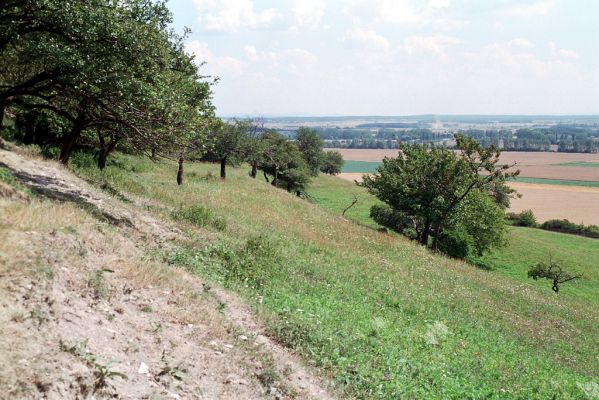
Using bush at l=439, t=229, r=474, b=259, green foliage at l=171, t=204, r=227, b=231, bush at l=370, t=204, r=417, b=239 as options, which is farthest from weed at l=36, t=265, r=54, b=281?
bush at l=370, t=204, r=417, b=239

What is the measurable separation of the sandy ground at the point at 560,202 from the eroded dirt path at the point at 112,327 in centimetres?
7330

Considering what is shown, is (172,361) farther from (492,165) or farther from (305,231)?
(492,165)

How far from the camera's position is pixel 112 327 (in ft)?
25.7

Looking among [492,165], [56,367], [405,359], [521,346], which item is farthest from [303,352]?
[492,165]

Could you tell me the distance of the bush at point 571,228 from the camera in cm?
7644

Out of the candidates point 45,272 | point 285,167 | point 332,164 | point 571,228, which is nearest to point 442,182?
point 285,167

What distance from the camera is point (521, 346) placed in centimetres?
1706

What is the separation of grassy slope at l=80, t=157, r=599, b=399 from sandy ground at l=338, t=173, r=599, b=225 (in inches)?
2267

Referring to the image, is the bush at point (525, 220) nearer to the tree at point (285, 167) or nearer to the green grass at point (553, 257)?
the green grass at point (553, 257)

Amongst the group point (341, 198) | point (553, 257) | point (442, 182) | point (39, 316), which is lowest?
point (553, 257)

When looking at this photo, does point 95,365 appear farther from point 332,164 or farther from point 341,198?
point 332,164

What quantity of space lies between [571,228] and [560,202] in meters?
39.0

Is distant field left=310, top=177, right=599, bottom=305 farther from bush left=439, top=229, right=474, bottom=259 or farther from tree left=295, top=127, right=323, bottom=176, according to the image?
tree left=295, top=127, right=323, bottom=176

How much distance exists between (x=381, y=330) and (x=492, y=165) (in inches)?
1096
